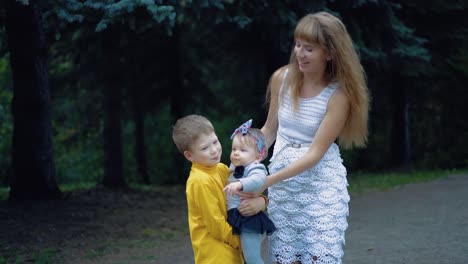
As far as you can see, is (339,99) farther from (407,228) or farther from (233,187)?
(407,228)

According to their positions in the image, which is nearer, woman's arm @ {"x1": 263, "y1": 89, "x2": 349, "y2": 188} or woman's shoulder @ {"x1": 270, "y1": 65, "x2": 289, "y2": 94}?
woman's arm @ {"x1": 263, "y1": 89, "x2": 349, "y2": 188}

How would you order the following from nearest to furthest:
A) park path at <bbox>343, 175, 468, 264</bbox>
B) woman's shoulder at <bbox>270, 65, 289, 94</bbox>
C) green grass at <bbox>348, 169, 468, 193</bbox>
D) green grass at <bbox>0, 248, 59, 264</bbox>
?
1. woman's shoulder at <bbox>270, 65, 289, 94</bbox>
2. park path at <bbox>343, 175, 468, 264</bbox>
3. green grass at <bbox>0, 248, 59, 264</bbox>
4. green grass at <bbox>348, 169, 468, 193</bbox>

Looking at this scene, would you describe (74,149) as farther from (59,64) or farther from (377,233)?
(377,233)

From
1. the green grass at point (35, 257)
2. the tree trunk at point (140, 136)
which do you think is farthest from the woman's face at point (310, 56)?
the tree trunk at point (140, 136)

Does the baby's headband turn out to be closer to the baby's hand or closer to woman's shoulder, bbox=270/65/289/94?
the baby's hand

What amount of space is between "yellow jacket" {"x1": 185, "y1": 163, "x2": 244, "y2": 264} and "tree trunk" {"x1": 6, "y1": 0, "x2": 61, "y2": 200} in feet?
21.4

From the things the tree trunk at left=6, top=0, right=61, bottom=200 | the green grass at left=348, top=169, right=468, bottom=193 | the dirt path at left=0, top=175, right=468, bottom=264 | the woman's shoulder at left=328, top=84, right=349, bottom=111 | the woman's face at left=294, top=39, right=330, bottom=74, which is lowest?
the green grass at left=348, top=169, right=468, bottom=193

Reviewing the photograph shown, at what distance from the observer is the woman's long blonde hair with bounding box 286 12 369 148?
12.5 ft

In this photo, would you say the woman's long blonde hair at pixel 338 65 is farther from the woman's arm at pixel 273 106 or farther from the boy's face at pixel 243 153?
the boy's face at pixel 243 153

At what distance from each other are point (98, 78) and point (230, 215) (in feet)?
31.4

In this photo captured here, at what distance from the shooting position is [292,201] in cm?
398

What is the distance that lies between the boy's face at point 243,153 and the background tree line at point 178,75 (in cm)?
333

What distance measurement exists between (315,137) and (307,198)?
37cm

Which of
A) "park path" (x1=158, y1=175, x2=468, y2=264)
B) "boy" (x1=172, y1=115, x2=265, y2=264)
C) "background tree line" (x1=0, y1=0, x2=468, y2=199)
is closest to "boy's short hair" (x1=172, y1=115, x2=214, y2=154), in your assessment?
"boy" (x1=172, y1=115, x2=265, y2=264)
